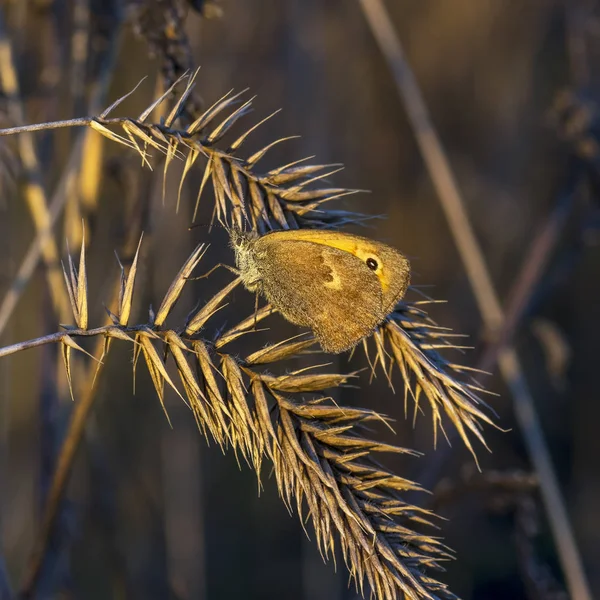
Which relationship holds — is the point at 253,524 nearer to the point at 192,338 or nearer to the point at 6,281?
the point at 6,281

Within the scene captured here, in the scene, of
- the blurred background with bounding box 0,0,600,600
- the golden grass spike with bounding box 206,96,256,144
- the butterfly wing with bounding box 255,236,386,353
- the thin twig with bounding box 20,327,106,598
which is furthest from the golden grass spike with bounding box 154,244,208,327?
the blurred background with bounding box 0,0,600,600

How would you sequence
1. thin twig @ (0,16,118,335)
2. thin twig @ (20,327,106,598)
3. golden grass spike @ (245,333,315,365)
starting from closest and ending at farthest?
golden grass spike @ (245,333,315,365) → thin twig @ (20,327,106,598) → thin twig @ (0,16,118,335)

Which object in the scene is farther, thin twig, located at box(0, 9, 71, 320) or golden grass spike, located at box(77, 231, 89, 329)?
thin twig, located at box(0, 9, 71, 320)

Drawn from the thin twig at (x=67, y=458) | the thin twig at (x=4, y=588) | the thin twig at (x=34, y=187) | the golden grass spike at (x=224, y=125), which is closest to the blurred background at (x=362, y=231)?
the thin twig at (x=34, y=187)

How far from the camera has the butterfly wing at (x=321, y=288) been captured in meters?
1.76

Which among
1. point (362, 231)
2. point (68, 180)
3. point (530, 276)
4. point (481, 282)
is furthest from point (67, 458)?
point (362, 231)

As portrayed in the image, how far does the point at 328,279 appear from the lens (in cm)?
196

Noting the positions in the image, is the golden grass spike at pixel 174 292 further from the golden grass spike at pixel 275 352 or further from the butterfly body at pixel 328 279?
the butterfly body at pixel 328 279

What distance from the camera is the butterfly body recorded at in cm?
174

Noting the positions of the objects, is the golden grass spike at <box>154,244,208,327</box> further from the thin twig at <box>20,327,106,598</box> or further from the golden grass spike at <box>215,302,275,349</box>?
the thin twig at <box>20,327,106,598</box>

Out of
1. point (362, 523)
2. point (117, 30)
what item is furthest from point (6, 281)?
point (362, 523)

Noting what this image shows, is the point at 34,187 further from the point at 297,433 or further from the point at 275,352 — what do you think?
the point at 297,433

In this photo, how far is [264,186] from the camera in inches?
66.3

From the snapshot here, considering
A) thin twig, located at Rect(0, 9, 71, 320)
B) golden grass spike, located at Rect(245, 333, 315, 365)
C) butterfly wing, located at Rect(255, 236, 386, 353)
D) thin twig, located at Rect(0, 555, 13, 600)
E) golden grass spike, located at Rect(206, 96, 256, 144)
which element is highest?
thin twig, located at Rect(0, 9, 71, 320)
